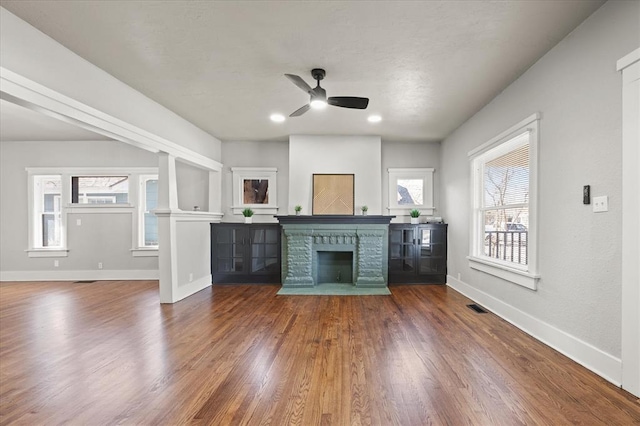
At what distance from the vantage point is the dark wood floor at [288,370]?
1.75m

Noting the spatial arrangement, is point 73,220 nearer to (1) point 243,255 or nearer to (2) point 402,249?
(1) point 243,255

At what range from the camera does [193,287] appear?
4.78m

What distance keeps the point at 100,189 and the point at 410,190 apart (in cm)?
637

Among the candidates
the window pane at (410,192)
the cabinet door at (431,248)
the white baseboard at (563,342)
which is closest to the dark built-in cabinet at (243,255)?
the window pane at (410,192)

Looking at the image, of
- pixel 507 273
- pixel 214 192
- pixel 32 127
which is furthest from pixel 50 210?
pixel 507 273

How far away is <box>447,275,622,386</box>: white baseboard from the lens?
2059 millimetres

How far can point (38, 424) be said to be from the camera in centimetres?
167

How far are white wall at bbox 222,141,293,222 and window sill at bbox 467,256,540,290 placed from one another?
3521mm

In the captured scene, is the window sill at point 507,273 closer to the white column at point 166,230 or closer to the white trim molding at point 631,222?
the white trim molding at point 631,222

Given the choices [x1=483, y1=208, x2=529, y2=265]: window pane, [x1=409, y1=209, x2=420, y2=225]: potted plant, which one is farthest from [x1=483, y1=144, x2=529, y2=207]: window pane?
[x1=409, y1=209, x2=420, y2=225]: potted plant

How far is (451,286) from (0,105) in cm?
740

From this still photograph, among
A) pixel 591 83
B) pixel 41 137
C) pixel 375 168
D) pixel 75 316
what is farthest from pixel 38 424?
pixel 41 137

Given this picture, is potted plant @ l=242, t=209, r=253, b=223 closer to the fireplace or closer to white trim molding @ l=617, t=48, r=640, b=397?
the fireplace

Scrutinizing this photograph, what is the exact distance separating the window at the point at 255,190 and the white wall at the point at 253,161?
98 mm
